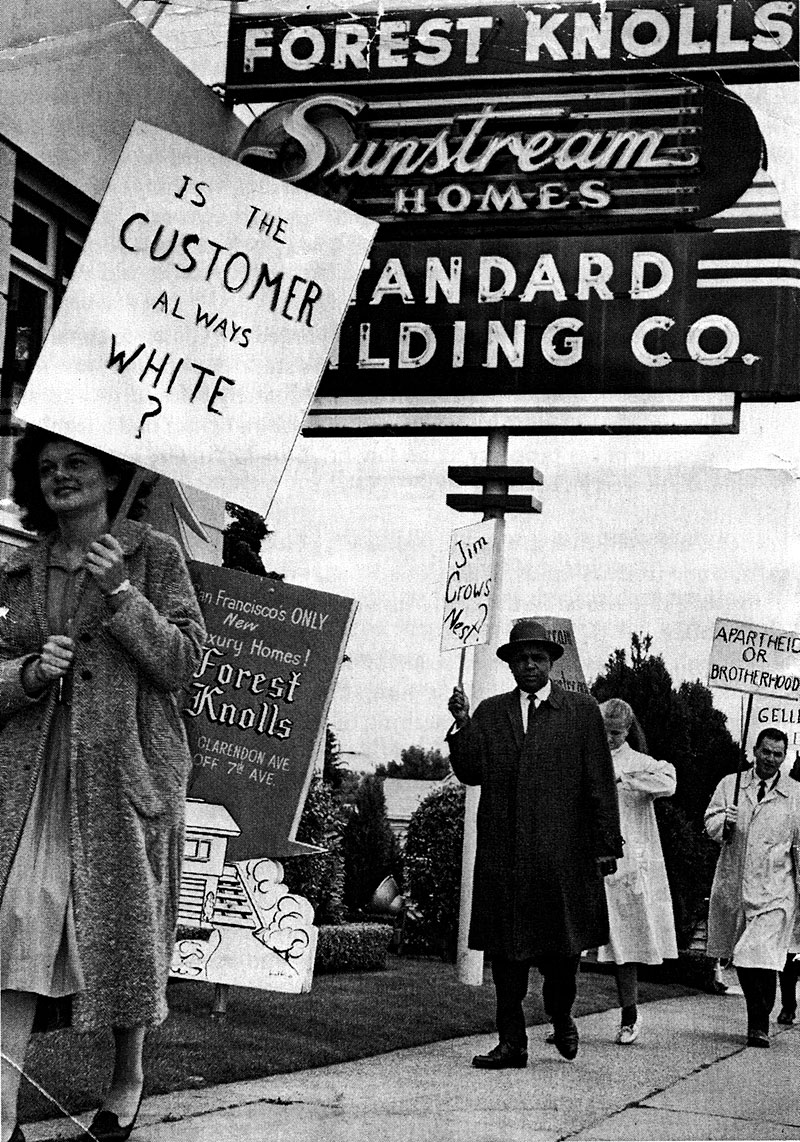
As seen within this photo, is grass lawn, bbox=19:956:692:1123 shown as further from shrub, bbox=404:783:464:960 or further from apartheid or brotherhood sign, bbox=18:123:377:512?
apartheid or brotherhood sign, bbox=18:123:377:512

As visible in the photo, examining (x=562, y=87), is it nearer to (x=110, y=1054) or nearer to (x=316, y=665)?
(x=316, y=665)

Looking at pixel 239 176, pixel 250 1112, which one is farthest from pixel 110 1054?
pixel 239 176

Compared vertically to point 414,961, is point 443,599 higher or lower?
higher

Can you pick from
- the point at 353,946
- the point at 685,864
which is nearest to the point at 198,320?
the point at 353,946

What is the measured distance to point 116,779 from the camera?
3969mm

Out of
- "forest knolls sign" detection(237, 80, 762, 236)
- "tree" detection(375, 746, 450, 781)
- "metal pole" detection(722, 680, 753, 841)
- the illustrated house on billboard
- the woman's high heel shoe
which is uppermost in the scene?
"forest knolls sign" detection(237, 80, 762, 236)

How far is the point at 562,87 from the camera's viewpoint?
5.01 m

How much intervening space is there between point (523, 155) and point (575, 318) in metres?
0.50

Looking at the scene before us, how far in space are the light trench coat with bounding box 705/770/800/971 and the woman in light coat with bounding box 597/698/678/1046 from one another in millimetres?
213

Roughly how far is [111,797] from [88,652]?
0.33m

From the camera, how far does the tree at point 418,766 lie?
5426 millimetres

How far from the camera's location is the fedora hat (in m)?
5.25

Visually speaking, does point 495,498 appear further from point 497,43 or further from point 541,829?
point 497,43

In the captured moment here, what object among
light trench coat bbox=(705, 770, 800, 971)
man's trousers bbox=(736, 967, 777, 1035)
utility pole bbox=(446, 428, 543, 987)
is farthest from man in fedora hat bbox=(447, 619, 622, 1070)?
light trench coat bbox=(705, 770, 800, 971)
